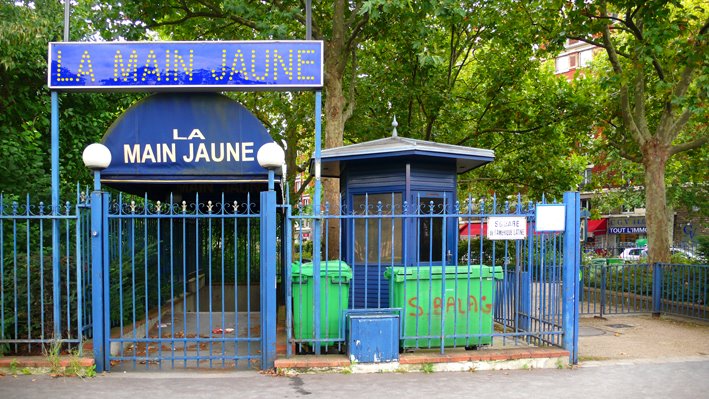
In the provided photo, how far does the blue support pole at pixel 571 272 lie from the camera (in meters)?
7.41

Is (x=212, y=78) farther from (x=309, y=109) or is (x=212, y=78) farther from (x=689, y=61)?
(x=309, y=109)

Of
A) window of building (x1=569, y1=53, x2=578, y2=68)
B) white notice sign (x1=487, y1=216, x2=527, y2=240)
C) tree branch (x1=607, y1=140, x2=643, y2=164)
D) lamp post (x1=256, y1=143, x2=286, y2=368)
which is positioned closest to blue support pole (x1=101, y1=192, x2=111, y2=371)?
lamp post (x1=256, y1=143, x2=286, y2=368)

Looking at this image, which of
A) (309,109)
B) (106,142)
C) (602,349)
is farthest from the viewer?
(309,109)

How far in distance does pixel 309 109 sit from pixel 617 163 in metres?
17.6

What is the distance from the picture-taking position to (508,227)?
7379 millimetres

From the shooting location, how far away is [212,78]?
768cm

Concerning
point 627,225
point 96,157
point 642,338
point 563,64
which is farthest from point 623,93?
point 563,64

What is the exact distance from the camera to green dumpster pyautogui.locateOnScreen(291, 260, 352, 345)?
718 centimetres

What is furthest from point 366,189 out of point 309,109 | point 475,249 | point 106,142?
point 475,249

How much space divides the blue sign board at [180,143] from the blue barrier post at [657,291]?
29.5ft

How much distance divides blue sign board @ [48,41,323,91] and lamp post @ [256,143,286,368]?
3.71ft

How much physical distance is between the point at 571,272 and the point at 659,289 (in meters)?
6.47

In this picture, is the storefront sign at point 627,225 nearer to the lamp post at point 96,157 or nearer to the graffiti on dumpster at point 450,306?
the graffiti on dumpster at point 450,306

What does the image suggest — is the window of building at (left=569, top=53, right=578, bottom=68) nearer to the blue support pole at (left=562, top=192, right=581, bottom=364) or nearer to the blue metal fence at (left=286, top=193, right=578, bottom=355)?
the blue metal fence at (left=286, top=193, right=578, bottom=355)
